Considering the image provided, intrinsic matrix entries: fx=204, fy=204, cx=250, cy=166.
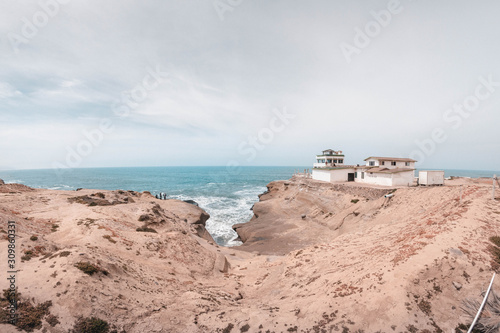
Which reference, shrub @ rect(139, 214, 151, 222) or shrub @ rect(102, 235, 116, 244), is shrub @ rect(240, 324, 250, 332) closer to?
shrub @ rect(102, 235, 116, 244)

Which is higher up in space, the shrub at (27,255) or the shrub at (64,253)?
the shrub at (64,253)

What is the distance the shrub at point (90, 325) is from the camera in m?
6.80

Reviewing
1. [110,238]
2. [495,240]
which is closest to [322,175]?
[495,240]

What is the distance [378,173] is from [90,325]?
138 ft

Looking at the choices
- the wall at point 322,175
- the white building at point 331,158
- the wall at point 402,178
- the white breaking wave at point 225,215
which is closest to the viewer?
the white breaking wave at point 225,215

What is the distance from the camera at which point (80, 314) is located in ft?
23.6

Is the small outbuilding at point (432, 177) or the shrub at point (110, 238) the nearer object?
the shrub at point (110, 238)

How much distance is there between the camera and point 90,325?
6965mm

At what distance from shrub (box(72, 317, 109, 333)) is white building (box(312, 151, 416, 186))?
39728 mm

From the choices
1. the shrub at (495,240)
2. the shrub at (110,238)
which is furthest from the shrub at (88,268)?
the shrub at (495,240)

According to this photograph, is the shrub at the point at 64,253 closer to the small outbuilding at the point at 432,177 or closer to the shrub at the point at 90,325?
the shrub at the point at 90,325

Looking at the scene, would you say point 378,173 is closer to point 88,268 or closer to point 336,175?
point 336,175

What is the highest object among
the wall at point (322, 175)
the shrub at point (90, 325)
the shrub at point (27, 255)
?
A: the wall at point (322, 175)

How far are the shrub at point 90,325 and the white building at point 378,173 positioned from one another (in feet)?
130
